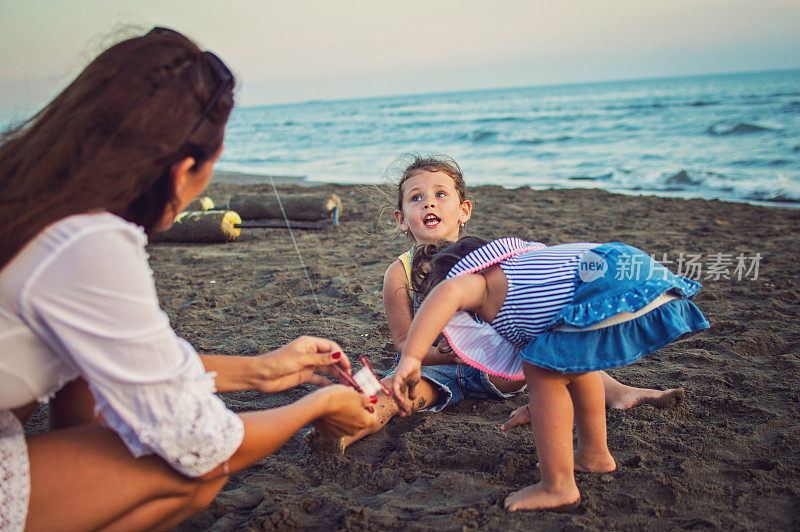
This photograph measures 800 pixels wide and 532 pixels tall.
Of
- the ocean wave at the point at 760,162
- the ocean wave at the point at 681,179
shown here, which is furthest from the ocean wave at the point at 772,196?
the ocean wave at the point at 760,162

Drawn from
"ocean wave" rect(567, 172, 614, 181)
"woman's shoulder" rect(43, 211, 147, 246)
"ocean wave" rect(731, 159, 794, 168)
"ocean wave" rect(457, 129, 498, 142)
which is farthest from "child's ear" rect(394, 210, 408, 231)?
"ocean wave" rect(457, 129, 498, 142)

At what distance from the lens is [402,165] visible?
3.24 meters

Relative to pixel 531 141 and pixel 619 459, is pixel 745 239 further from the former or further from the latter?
pixel 531 141

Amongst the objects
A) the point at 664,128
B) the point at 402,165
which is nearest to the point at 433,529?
the point at 402,165

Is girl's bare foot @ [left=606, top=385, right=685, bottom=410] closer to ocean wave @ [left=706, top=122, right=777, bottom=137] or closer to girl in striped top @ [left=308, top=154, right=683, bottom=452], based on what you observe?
girl in striped top @ [left=308, top=154, right=683, bottom=452]

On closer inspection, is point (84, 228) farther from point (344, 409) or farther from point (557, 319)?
point (557, 319)

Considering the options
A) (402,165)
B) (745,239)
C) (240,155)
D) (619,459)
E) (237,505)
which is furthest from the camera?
(240,155)

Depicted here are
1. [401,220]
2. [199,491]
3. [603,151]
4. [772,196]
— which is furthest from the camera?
[603,151]

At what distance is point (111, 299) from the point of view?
120 cm

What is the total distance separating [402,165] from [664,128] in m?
14.4

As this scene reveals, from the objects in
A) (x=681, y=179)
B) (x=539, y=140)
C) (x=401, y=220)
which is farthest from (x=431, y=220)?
(x=539, y=140)

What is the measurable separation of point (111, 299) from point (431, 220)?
1.73 meters

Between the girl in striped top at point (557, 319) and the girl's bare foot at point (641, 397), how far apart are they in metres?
0.59

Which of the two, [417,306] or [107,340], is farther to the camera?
[417,306]
